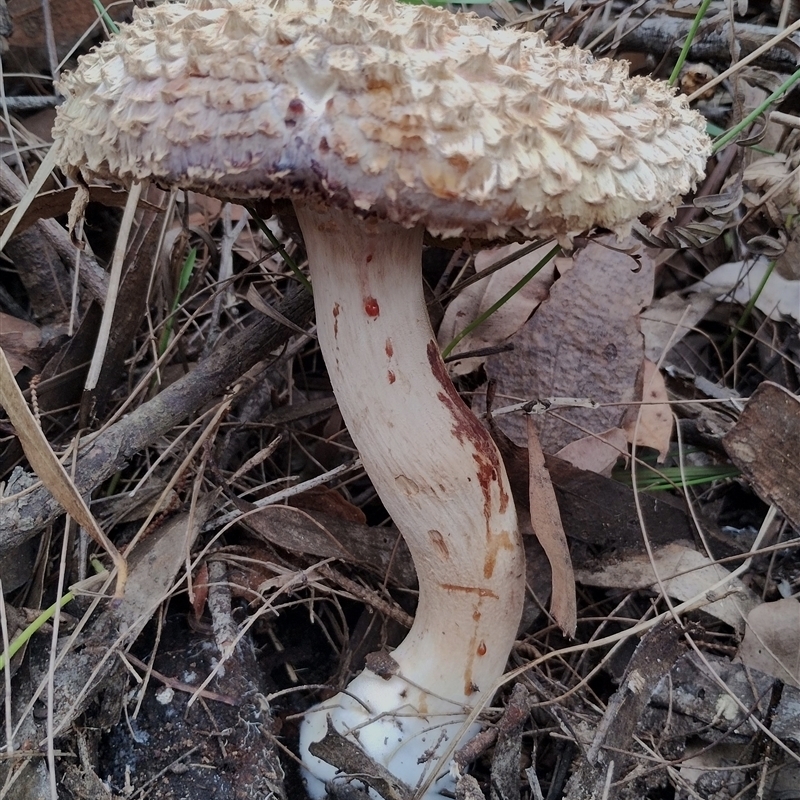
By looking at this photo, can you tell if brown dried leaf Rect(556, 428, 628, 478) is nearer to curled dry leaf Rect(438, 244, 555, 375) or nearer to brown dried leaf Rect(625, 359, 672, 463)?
brown dried leaf Rect(625, 359, 672, 463)

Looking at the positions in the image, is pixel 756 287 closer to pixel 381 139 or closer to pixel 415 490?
pixel 415 490

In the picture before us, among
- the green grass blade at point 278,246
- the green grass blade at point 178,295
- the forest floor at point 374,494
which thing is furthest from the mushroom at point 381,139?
the green grass blade at point 178,295

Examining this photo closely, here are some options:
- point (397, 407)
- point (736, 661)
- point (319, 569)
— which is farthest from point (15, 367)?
point (736, 661)

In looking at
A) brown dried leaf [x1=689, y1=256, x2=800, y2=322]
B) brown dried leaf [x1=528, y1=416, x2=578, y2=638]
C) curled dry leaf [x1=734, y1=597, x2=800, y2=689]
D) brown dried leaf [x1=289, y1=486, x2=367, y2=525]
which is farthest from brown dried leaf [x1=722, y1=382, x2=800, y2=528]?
brown dried leaf [x1=289, y1=486, x2=367, y2=525]

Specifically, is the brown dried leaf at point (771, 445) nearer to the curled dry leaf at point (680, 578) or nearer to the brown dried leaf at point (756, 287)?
the curled dry leaf at point (680, 578)

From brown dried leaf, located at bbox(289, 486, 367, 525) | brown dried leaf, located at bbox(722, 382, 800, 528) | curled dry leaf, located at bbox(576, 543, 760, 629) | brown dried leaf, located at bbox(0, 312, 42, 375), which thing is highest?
brown dried leaf, located at bbox(722, 382, 800, 528)

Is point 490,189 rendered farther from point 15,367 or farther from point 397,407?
point 15,367
